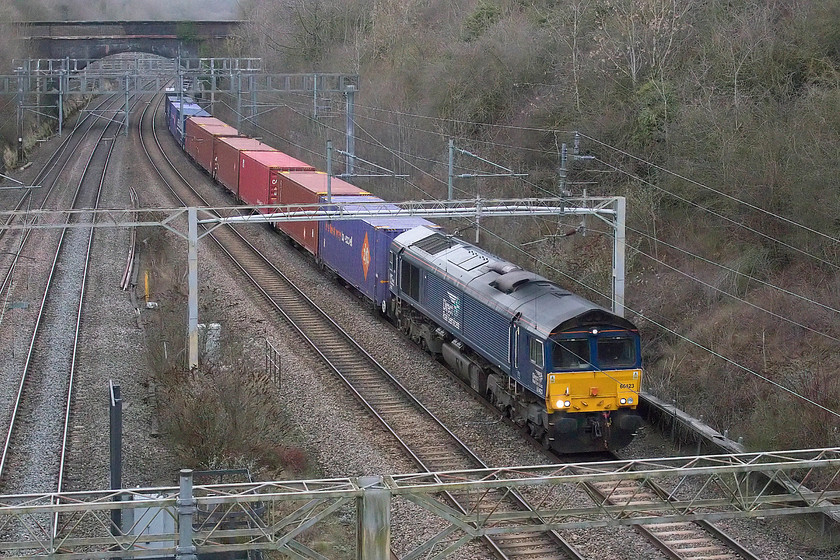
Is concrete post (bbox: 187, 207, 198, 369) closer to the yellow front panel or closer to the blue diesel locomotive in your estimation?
the blue diesel locomotive

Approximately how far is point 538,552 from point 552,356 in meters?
3.72

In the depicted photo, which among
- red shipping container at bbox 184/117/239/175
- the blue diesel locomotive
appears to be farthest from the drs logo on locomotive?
red shipping container at bbox 184/117/239/175

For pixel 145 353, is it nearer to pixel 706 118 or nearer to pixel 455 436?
pixel 455 436

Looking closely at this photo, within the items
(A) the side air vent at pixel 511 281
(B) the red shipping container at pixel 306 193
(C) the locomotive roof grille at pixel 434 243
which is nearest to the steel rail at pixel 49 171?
(B) the red shipping container at pixel 306 193

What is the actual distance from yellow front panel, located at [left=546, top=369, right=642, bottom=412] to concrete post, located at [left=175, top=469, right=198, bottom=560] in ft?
25.7

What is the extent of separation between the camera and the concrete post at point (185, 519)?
1010 cm

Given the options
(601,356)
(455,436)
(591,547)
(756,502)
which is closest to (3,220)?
(455,436)

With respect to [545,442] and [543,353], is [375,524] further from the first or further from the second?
[545,442]

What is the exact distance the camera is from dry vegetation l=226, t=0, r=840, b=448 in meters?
20.0

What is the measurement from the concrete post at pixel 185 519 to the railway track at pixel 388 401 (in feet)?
9.51

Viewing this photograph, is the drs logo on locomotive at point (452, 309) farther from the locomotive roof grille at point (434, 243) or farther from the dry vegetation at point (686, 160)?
the dry vegetation at point (686, 160)

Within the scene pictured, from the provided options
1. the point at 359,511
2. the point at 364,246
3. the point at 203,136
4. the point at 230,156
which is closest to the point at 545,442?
the point at 359,511

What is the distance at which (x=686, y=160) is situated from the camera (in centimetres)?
2584

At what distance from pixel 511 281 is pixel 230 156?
26.3 m
